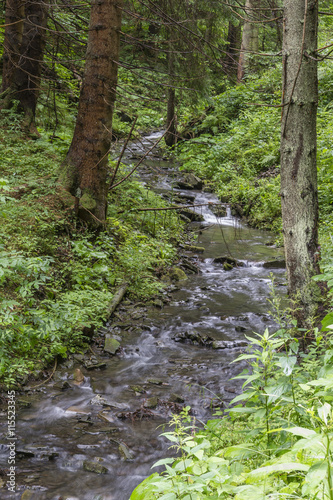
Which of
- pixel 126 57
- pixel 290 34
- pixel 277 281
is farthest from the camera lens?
pixel 126 57

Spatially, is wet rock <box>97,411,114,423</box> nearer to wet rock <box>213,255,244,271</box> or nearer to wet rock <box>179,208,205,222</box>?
wet rock <box>213,255,244,271</box>

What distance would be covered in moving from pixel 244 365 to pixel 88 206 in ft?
12.4

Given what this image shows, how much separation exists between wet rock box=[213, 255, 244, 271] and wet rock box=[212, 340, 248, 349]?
3.60 meters

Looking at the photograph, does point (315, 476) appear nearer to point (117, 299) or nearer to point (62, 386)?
point (62, 386)

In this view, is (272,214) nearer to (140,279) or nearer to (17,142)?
(140,279)

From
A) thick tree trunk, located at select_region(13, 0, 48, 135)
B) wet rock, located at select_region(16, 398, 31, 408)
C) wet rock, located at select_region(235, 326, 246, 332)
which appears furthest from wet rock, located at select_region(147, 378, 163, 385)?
thick tree trunk, located at select_region(13, 0, 48, 135)

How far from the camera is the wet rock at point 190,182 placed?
14.9m

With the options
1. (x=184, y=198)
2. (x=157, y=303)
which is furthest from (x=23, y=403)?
(x=184, y=198)

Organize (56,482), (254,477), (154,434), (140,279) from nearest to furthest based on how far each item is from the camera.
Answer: (254,477) < (56,482) < (154,434) < (140,279)

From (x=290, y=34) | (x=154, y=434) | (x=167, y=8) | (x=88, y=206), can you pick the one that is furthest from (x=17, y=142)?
(x=154, y=434)

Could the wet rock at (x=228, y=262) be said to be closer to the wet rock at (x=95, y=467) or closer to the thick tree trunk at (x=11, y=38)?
the wet rock at (x=95, y=467)

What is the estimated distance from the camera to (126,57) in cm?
1592

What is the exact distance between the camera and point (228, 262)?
32.4 ft

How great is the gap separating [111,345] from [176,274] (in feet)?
11.2
